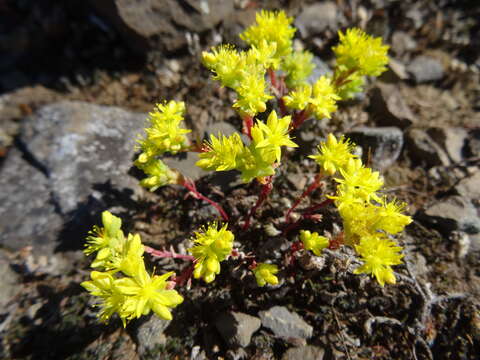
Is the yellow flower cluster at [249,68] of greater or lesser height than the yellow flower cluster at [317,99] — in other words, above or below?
above

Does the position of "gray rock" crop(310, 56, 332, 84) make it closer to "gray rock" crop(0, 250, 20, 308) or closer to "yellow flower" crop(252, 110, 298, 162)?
"yellow flower" crop(252, 110, 298, 162)

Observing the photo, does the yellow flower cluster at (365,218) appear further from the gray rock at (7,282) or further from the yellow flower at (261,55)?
the gray rock at (7,282)

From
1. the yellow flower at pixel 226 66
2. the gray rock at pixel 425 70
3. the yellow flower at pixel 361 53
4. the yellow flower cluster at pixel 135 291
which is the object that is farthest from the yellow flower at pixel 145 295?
the gray rock at pixel 425 70

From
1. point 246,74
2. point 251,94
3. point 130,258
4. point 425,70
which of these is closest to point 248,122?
point 251,94

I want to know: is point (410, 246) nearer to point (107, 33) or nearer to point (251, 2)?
point (251, 2)

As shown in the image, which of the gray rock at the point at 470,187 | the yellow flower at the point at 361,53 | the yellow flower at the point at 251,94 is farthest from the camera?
the gray rock at the point at 470,187

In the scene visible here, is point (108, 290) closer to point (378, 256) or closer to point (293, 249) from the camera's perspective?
point (293, 249)
